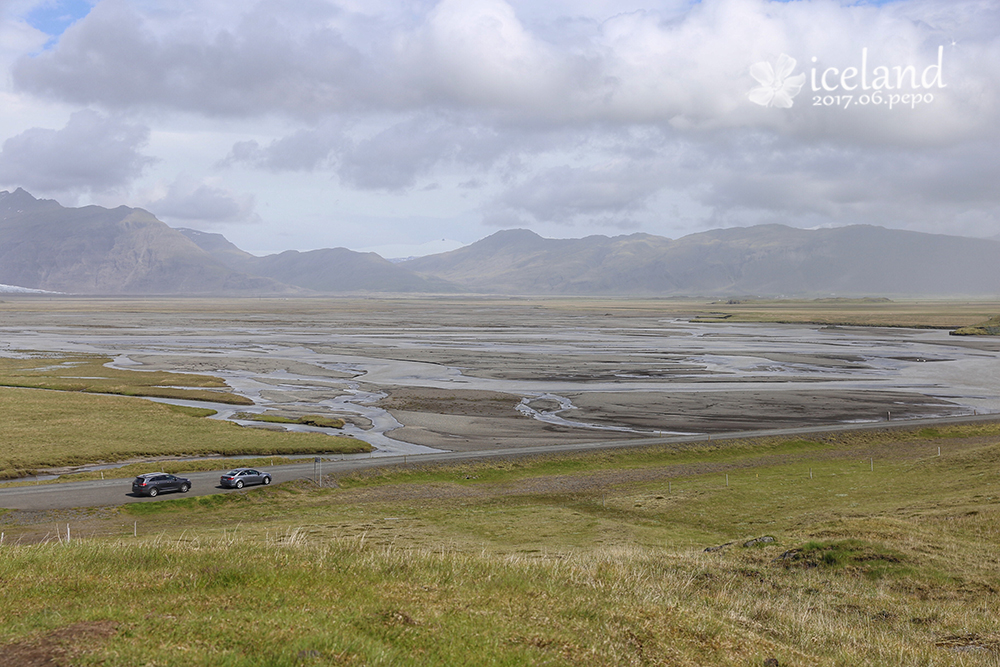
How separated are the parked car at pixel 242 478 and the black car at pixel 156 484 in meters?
2.19

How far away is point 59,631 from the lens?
960cm

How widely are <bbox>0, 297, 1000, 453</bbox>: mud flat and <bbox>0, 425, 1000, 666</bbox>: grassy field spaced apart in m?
23.9

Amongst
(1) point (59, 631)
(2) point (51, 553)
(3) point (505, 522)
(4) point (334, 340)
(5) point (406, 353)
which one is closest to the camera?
(1) point (59, 631)

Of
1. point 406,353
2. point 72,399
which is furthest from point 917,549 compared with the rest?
point 406,353

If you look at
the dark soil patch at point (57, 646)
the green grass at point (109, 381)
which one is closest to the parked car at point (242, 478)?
the dark soil patch at point (57, 646)

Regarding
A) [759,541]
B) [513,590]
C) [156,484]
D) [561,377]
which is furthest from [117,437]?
[561,377]

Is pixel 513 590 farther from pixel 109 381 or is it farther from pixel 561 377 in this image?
pixel 109 381

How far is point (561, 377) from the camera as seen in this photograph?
91.9 m

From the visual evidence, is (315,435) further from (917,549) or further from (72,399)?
(917,549)

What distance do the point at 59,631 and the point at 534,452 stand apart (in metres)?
42.8

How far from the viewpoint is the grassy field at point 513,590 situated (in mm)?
9914

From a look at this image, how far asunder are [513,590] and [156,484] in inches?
1213

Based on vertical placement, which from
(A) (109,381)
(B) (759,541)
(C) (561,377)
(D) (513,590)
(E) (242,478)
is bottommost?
(E) (242,478)

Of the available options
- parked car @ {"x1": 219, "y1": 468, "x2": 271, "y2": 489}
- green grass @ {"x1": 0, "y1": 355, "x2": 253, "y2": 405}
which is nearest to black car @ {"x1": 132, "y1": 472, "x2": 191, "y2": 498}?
parked car @ {"x1": 219, "y1": 468, "x2": 271, "y2": 489}
